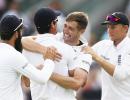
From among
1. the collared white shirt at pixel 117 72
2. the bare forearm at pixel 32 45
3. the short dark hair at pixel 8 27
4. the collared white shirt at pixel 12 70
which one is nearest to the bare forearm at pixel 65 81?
the collared white shirt at pixel 12 70

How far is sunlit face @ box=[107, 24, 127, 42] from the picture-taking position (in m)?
10.5

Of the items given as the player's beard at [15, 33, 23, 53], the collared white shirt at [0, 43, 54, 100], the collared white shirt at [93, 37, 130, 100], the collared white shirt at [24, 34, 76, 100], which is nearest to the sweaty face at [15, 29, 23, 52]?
the player's beard at [15, 33, 23, 53]

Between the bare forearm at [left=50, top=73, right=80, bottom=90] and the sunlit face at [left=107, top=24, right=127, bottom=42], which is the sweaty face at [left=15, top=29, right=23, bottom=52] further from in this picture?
the sunlit face at [left=107, top=24, right=127, bottom=42]

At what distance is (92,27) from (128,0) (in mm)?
1015

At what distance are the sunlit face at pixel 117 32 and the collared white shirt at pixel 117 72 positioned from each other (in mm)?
84

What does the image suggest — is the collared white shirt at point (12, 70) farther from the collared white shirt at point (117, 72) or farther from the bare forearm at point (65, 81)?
the collared white shirt at point (117, 72)

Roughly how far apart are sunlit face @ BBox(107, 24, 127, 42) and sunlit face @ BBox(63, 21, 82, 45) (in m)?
0.96

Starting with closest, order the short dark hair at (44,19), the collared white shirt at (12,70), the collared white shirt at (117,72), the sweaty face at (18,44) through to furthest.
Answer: the collared white shirt at (12,70) < the sweaty face at (18,44) < the short dark hair at (44,19) < the collared white shirt at (117,72)

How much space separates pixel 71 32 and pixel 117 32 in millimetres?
1094

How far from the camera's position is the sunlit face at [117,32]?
10.5 meters

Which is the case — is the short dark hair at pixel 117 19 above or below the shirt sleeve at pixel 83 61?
above

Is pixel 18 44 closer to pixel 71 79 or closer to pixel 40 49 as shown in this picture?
pixel 40 49

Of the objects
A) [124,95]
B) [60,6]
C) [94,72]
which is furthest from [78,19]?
[60,6]

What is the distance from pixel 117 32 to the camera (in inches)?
414
